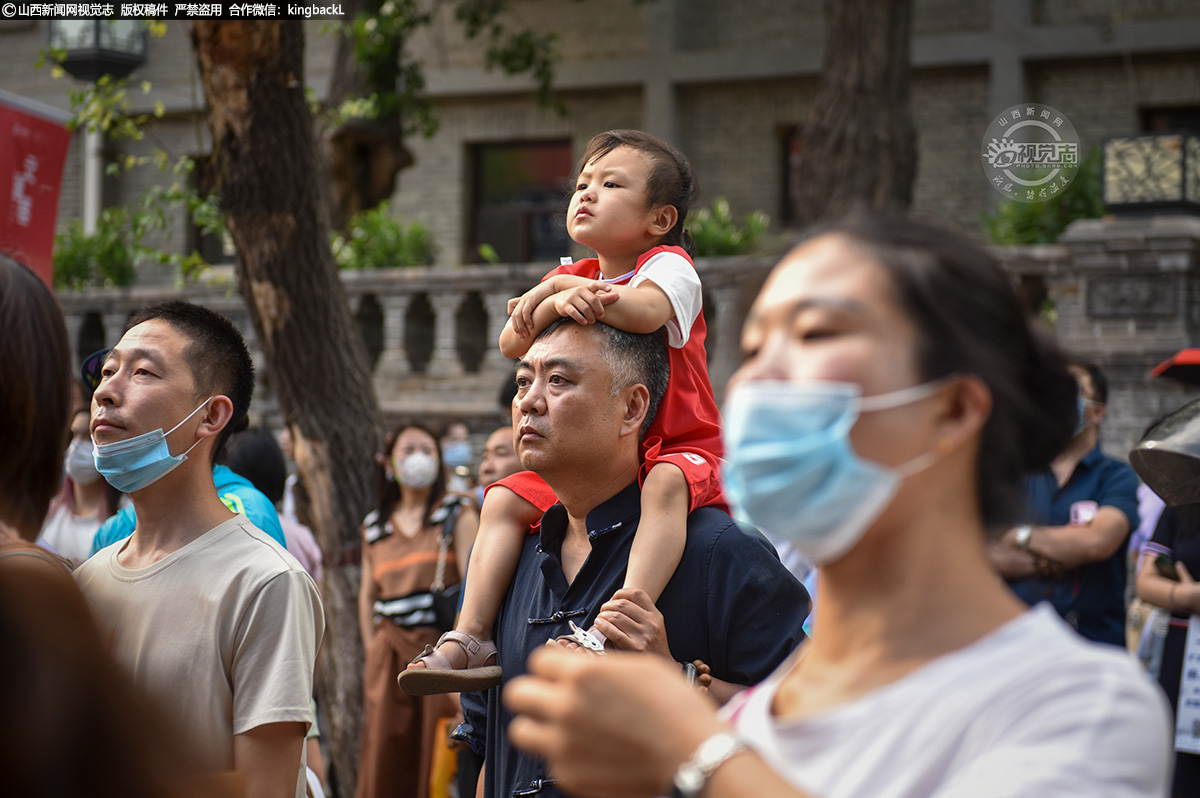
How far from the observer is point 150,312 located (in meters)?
3.38

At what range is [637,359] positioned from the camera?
312 cm

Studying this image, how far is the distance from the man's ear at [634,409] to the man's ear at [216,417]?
1.08 metres

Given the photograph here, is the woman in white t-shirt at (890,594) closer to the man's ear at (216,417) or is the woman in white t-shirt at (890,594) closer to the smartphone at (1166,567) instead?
the man's ear at (216,417)

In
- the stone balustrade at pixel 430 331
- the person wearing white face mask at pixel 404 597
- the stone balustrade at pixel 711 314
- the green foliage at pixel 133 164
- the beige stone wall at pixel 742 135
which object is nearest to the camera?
the person wearing white face mask at pixel 404 597

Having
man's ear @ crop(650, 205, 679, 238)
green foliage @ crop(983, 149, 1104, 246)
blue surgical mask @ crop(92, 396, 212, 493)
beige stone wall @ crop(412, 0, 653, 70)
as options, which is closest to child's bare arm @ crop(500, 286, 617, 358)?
man's ear @ crop(650, 205, 679, 238)

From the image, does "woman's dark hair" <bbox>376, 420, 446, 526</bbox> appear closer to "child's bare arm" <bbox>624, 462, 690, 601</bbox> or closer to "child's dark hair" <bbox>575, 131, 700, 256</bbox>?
"child's dark hair" <bbox>575, 131, 700, 256</bbox>

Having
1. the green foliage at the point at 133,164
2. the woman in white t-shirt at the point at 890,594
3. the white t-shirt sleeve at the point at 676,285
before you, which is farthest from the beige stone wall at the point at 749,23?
the woman in white t-shirt at the point at 890,594

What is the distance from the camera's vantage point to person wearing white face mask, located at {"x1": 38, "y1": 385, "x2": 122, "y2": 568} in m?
6.19

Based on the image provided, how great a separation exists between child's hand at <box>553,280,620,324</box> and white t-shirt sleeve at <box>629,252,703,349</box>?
0.13 m

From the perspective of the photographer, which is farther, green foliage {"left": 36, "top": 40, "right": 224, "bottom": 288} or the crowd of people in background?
green foliage {"left": 36, "top": 40, "right": 224, "bottom": 288}

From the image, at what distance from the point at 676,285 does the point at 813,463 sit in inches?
64.8

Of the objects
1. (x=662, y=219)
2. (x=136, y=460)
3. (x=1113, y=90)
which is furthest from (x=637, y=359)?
(x=1113, y=90)

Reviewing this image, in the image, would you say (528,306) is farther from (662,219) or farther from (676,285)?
(662,219)

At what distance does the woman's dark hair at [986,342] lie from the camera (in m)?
1.56
